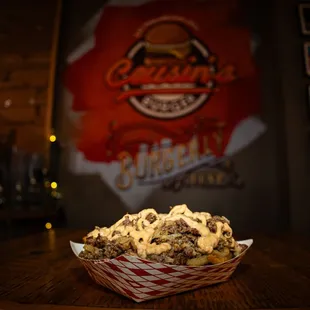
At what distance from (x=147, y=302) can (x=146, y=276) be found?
8 centimetres

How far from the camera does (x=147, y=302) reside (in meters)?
0.84

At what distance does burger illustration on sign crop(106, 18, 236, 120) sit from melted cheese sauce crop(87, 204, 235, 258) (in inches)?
121

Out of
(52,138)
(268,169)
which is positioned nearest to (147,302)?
(268,169)

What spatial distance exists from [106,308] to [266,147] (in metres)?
3.47

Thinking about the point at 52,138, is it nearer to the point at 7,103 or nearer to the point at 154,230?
the point at 7,103

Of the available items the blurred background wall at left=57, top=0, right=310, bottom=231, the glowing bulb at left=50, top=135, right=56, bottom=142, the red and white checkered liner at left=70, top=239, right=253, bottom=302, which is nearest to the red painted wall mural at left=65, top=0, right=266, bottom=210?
the blurred background wall at left=57, top=0, right=310, bottom=231

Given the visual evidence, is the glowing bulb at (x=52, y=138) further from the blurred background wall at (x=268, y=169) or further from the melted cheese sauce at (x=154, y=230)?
the melted cheese sauce at (x=154, y=230)

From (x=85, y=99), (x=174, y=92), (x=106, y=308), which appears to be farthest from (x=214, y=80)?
(x=106, y=308)

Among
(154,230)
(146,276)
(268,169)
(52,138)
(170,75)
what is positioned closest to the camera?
(146,276)

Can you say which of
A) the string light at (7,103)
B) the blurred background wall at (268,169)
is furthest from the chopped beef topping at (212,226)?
the string light at (7,103)

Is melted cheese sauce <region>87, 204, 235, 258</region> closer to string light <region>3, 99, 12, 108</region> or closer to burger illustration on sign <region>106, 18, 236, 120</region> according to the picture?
burger illustration on sign <region>106, 18, 236, 120</region>

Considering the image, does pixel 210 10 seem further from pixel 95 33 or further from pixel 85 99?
pixel 85 99

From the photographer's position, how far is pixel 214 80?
13.2 ft

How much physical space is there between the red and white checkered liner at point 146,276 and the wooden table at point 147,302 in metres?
0.02
